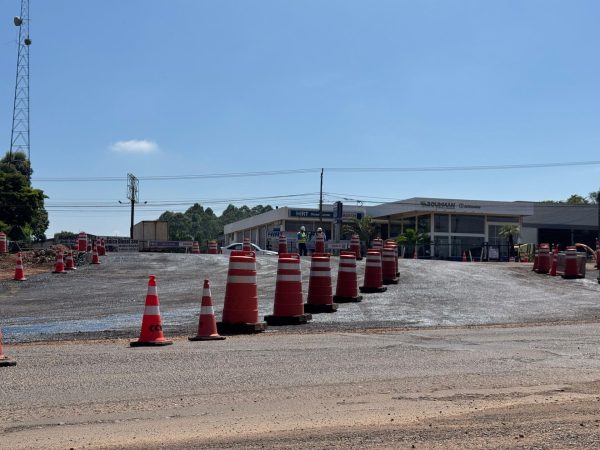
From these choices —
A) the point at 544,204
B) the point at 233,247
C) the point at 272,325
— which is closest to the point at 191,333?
the point at 272,325

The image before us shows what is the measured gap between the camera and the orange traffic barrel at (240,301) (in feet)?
37.1

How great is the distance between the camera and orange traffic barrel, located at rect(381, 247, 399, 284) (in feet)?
65.3

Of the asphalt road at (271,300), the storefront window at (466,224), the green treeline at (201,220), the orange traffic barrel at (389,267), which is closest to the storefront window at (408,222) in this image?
the storefront window at (466,224)

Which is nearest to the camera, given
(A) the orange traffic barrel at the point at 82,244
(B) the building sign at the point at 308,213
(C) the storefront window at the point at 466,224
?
(A) the orange traffic barrel at the point at 82,244

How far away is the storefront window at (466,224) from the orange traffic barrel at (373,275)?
1903 inches

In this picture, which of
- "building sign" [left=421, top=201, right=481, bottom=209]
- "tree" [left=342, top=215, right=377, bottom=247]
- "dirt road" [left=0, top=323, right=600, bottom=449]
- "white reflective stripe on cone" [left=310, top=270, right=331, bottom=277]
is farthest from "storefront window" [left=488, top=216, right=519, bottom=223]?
"dirt road" [left=0, top=323, right=600, bottom=449]

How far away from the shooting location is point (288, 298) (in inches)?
500

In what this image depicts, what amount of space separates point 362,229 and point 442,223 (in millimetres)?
8413

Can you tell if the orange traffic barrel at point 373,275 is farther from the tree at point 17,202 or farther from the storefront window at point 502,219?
the storefront window at point 502,219

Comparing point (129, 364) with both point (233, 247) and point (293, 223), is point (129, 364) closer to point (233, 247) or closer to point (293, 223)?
point (233, 247)

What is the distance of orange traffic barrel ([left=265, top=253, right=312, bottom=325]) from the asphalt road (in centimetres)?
43

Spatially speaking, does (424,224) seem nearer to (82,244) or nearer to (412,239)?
(412,239)

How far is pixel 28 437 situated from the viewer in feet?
16.6

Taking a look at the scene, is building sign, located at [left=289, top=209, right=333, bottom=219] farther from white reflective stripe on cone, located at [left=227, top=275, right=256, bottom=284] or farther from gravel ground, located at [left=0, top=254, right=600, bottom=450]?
white reflective stripe on cone, located at [left=227, top=275, right=256, bottom=284]
